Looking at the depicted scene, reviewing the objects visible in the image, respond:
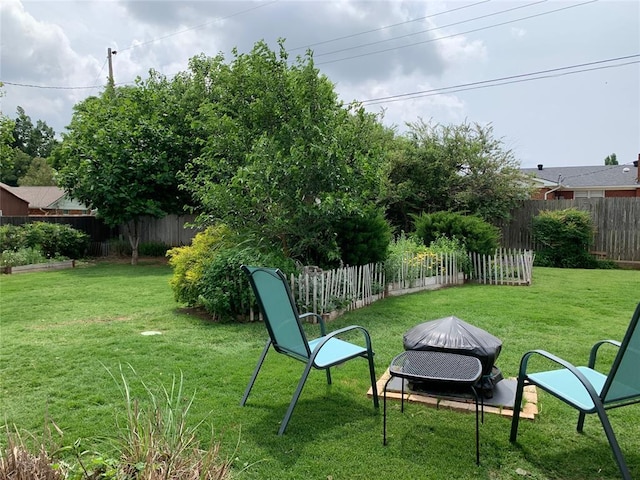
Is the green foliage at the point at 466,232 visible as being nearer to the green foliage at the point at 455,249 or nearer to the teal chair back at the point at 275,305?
the green foliage at the point at 455,249

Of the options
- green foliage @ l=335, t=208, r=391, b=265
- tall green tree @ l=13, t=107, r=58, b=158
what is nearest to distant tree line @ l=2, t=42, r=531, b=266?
green foliage @ l=335, t=208, r=391, b=265

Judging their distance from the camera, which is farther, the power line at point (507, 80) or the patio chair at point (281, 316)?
the power line at point (507, 80)

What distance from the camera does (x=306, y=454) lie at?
2789 millimetres

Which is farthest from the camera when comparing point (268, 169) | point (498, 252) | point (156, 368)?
point (498, 252)

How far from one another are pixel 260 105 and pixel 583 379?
6.72m

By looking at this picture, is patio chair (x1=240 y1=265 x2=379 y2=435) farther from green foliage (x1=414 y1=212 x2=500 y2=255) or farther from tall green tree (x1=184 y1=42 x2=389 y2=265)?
green foliage (x1=414 y1=212 x2=500 y2=255)

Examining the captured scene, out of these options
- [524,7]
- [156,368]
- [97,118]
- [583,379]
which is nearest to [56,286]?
[156,368]

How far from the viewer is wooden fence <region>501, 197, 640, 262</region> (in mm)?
13031

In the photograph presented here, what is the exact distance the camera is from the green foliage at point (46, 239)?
12.9 metres

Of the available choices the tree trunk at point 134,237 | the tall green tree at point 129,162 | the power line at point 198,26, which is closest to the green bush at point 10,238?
the tall green tree at point 129,162

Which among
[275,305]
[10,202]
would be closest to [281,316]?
[275,305]

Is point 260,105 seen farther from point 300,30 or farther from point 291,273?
point 300,30

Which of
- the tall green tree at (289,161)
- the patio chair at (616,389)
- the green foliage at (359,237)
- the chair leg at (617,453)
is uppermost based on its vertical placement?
the tall green tree at (289,161)

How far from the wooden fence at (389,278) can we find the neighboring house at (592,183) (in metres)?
16.1
